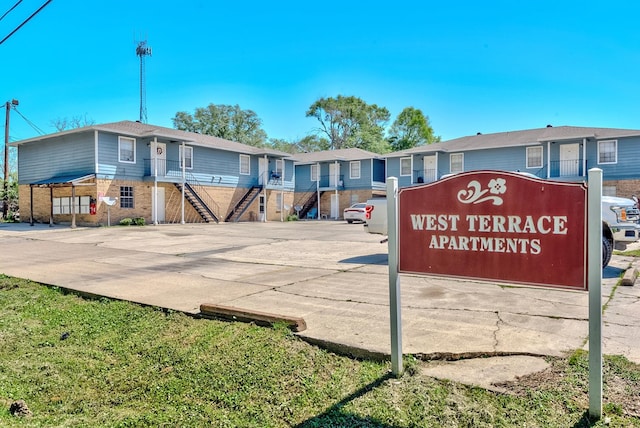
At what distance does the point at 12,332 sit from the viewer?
5.55 meters

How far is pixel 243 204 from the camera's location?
33.8 meters

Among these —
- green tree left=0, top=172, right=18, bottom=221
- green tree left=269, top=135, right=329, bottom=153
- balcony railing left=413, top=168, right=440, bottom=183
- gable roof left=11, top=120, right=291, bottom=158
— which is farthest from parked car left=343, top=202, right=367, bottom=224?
green tree left=269, top=135, right=329, bottom=153

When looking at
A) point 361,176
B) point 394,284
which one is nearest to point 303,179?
point 361,176

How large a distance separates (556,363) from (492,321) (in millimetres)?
1356

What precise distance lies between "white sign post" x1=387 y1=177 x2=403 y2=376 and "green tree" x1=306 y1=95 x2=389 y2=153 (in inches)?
2141

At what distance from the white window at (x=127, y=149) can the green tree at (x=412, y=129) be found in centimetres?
3625

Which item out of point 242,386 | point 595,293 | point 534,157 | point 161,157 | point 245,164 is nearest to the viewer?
point 595,293

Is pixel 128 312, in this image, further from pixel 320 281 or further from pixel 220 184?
pixel 220 184

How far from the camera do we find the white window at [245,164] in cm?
3453

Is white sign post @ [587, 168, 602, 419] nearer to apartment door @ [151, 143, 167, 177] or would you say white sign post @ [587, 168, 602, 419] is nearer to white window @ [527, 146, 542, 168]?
apartment door @ [151, 143, 167, 177]

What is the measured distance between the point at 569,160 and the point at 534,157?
254cm

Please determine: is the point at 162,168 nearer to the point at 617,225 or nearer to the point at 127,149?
the point at 127,149

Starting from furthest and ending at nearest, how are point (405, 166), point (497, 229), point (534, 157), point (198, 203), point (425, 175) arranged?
point (405, 166)
point (425, 175)
point (534, 157)
point (198, 203)
point (497, 229)

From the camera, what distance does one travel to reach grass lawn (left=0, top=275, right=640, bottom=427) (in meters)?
3.05
